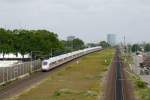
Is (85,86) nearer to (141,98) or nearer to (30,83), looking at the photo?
(30,83)

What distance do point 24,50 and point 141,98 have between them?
7506cm

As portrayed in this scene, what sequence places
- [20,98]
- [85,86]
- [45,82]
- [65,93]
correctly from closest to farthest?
[20,98] → [65,93] → [85,86] → [45,82]

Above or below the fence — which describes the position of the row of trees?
above

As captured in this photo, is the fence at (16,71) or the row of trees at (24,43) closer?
the fence at (16,71)

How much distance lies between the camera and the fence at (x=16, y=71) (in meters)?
54.6

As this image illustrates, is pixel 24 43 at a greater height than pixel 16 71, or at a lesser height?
greater

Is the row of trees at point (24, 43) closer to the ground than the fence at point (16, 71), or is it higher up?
higher up

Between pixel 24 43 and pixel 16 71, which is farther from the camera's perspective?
pixel 24 43

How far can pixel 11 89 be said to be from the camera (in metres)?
50.0

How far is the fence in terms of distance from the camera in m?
54.6

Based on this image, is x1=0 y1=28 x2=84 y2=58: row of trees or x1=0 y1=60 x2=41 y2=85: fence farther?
x1=0 y1=28 x2=84 y2=58: row of trees

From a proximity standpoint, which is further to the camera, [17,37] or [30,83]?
[17,37]

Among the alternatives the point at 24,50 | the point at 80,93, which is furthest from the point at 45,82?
the point at 24,50

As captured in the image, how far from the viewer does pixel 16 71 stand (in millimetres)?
61719
